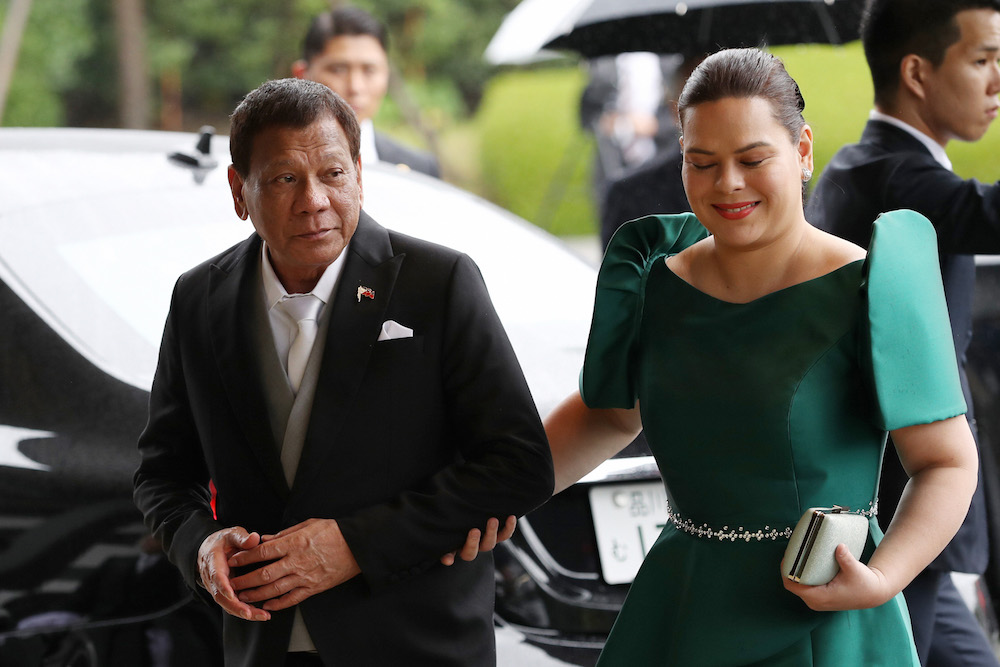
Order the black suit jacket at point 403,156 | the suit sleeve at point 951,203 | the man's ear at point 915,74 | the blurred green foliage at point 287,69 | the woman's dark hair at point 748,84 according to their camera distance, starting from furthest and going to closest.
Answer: the blurred green foliage at point 287,69 < the black suit jacket at point 403,156 < the man's ear at point 915,74 < the suit sleeve at point 951,203 < the woman's dark hair at point 748,84

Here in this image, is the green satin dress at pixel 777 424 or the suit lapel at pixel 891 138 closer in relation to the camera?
the green satin dress at pixel 777 424

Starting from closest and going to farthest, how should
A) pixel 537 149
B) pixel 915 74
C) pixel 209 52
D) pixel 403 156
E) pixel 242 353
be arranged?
pixel 242 353, pixel 915 74, pixel 403 156, pixel 537 149, pixel 209 52

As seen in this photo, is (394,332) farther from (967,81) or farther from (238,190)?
(967,81)

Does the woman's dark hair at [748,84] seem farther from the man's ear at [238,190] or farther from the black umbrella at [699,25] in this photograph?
the black umbrella at [699,25]

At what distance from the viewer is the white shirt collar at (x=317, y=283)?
179cm

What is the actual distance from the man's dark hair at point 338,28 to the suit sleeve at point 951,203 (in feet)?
7.14

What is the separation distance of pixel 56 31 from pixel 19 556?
37.9 ft

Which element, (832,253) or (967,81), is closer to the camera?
(832,253)

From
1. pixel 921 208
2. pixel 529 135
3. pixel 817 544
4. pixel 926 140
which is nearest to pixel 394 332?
pixel 817 544

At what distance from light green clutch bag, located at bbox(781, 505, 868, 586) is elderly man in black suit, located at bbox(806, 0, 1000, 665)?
92 centimetres

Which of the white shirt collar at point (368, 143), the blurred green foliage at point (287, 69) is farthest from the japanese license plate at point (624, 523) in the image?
the blurred green foliage at point (287, 69)

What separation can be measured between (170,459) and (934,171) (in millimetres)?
1496

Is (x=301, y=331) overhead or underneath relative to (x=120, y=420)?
overhead

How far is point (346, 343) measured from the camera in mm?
1735
